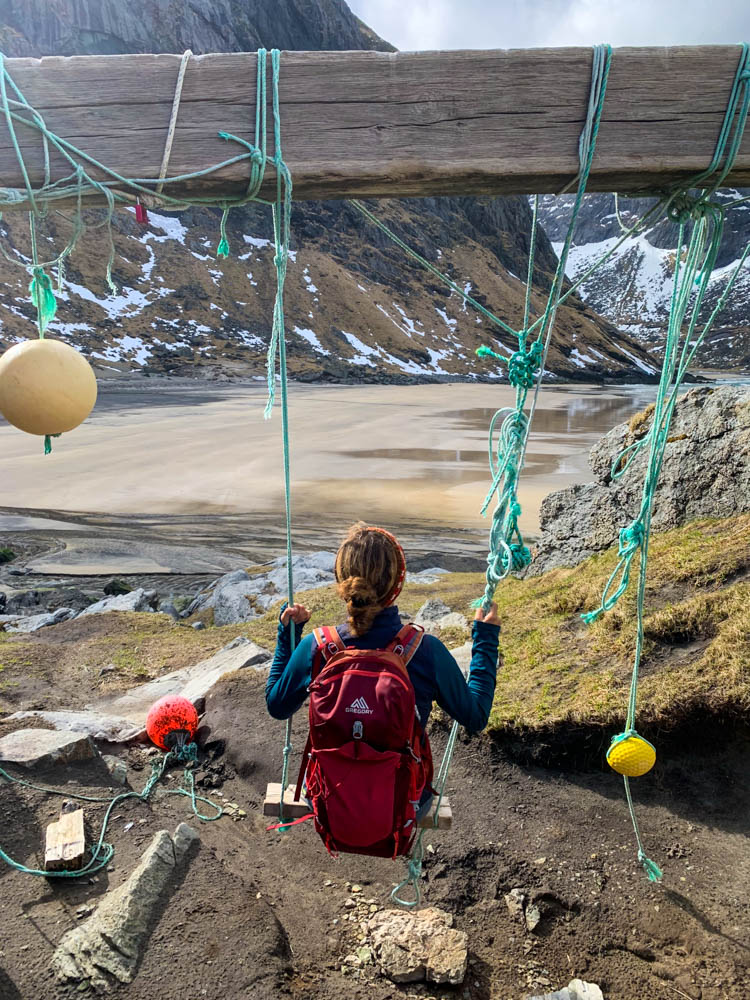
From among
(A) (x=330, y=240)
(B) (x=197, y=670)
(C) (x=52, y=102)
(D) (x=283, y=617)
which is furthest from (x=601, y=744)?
(A) (x=330, y=240)

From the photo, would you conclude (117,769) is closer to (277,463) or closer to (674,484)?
(674,484)

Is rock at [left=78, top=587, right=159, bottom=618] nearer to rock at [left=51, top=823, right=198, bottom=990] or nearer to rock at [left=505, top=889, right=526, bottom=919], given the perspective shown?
rock at [left=51, top=823, right=198, bottom=990]

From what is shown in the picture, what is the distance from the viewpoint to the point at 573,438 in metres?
27.3

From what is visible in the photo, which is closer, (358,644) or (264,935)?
(358,644)

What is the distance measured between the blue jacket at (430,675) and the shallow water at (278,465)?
12.0m

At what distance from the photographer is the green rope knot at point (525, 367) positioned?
2824mm

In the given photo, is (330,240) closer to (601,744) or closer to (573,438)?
(573,438)

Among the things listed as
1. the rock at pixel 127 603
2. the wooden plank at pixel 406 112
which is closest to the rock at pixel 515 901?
the wooden plank at pixel 406 112

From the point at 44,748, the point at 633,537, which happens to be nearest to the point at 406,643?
the point at 633,537

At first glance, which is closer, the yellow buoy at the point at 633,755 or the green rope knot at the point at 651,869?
the yellow buoy at the point at 633,755

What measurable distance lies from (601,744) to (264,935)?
2.25 m

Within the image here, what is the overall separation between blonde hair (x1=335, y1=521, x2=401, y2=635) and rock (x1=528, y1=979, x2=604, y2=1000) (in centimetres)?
191

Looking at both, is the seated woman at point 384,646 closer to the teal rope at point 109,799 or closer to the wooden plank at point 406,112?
the wooden plank at point 406,112

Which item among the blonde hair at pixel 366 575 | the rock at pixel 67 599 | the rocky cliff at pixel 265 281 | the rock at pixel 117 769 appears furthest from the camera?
the rocky cliff at pixel 265 281
